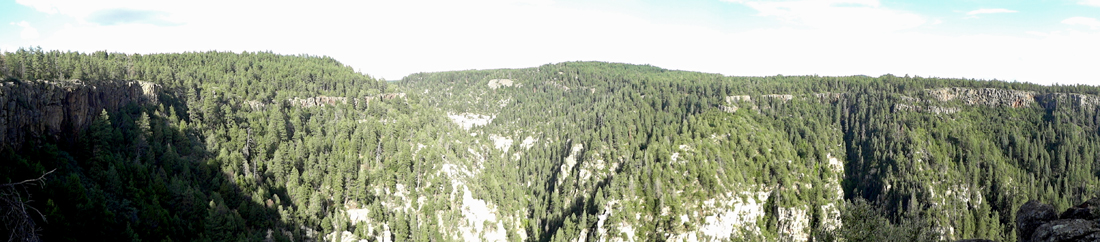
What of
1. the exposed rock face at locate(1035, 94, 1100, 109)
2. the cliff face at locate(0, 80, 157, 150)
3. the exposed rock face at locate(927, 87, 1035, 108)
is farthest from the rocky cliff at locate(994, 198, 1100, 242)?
the exposed rock face at locate(1035, 94, 1100, 109)

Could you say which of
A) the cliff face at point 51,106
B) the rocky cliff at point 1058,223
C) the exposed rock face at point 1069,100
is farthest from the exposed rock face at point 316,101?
the exposed rock face at point 1069,100

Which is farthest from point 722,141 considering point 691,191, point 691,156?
point 691,191

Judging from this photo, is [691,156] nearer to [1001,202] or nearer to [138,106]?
[1001,202]

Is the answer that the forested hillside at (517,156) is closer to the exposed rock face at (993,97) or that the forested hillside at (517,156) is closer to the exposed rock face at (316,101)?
the exposed rock face at (316,101)

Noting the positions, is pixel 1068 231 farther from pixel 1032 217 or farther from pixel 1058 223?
pixel 1032 217

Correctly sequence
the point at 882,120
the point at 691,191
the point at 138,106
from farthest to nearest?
the point at 882,120 < the point at 691,191 < the point at 138,106

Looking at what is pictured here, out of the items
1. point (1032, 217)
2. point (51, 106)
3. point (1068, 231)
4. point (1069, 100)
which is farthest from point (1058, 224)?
point (1069, 100)
